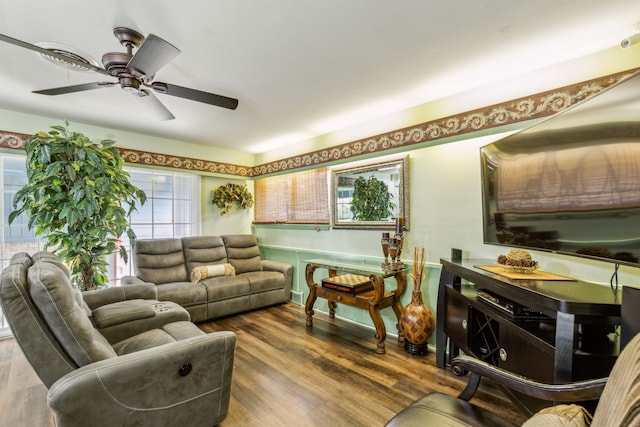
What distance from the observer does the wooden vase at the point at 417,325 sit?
2.56 metres

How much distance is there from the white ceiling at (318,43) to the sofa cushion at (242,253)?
2137 millimetres

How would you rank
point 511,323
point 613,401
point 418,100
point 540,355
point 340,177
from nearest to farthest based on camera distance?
1. point 613,401
2. point 540,355
3. point 511,323
4. point 418,100
5. point 340,177

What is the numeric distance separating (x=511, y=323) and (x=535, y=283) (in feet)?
0.85

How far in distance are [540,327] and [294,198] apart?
11.0 feet

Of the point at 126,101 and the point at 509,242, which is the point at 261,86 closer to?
the point at 126,101

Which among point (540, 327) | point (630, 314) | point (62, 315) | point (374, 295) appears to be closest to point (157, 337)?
point (62, 315)

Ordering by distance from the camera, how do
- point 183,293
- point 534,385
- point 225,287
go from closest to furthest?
point 534,385 < point 183,293 < point 225,287

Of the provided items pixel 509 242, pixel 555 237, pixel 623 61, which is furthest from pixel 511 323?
pixel 623 61

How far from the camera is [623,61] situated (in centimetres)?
182

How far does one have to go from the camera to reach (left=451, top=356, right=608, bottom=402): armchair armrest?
96 cm

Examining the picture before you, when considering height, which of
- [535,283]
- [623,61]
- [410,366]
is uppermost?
[623,61]

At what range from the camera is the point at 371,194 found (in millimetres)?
3268

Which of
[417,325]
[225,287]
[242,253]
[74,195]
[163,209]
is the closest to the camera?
[74,195]

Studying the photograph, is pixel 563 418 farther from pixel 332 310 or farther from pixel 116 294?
pixel 116 294
